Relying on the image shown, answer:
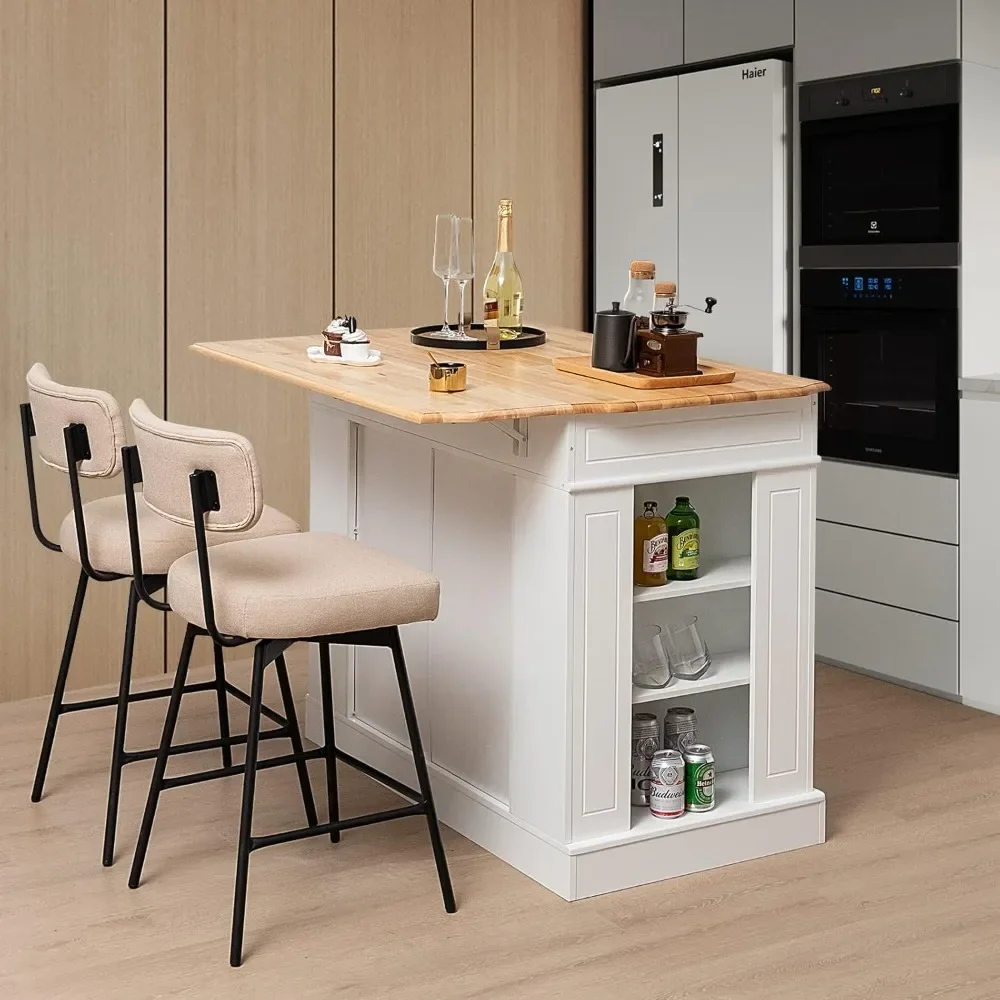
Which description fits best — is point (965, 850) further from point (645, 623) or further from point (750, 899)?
point (645, 623)

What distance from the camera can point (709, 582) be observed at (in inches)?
121

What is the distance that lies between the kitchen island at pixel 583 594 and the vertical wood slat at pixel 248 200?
1.05m

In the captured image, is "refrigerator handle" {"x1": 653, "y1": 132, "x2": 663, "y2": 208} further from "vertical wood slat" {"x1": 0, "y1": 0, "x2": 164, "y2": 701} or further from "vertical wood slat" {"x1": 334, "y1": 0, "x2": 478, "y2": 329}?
"vertical wood slat" {"x1": 0, "y1": 0, "x2": 164, "y2": 701}

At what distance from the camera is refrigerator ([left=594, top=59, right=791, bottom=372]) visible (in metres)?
4.45

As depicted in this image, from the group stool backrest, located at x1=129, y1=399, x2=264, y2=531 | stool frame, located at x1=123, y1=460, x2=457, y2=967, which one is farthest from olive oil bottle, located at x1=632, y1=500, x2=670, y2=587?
stool backrest, located at x1=129, y1=399, x2=264, y2=531

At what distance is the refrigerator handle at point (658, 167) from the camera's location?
191 inches

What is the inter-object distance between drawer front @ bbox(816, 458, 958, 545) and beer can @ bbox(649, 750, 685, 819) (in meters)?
1.47

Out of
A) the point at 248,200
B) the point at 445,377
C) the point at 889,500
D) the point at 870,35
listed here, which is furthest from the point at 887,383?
the point at 248,200

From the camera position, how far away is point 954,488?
4.10 m

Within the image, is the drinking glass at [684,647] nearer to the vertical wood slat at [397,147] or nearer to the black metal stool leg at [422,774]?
the black metal stool leg at [422,774]

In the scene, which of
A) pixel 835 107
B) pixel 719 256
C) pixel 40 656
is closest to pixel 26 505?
pixel 40 656

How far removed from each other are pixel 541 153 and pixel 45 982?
3389 millimetres

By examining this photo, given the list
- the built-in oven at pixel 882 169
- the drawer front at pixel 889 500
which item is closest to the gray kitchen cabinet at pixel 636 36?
the built-in oven at pixel 882 169

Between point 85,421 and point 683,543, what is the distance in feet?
4.17
